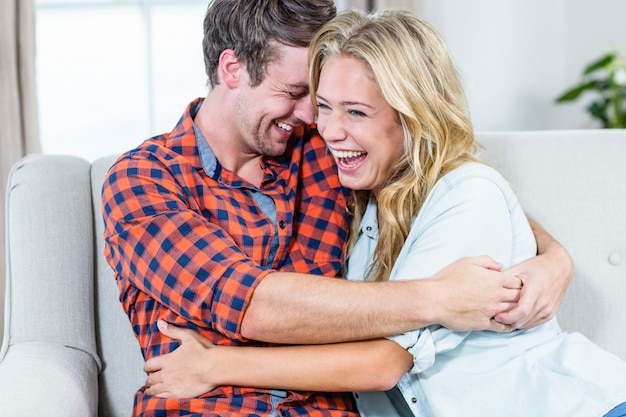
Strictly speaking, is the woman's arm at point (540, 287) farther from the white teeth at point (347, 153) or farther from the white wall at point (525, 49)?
the white wall at point (525, 49)

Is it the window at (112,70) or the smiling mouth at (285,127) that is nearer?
the smiling mouth at (285,127)

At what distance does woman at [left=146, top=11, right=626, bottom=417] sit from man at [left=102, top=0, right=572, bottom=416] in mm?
43

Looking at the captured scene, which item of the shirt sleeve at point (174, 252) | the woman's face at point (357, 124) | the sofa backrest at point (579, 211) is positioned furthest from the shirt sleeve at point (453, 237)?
the sofa backrest at point (579, 211)

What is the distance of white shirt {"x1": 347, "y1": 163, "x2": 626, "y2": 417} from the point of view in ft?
4.53

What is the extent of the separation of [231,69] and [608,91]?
2451 millimetres

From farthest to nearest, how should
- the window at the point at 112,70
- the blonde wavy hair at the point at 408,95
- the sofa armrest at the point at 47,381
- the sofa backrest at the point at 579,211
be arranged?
the window at the point at 112,70, the sofa backrest at the point at 579,211, the blonde wavy hair at the point at 408,95, the sofa armrest at the point at 47,381

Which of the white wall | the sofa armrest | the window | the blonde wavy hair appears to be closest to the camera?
the sofa armrest

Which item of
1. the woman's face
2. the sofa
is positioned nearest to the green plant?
the sofa

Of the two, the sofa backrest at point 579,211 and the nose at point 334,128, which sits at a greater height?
the nose at point 334,128

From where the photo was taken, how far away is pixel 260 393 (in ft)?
4.82

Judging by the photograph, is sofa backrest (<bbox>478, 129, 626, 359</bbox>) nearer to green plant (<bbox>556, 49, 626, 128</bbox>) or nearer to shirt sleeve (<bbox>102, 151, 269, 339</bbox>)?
shirt sleeve (<bbox>102, 151, 269, 339</bbox>)

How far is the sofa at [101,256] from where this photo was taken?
1604 mm

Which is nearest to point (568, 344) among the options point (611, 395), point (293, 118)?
point (611, 395)

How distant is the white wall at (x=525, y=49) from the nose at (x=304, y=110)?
2082 mm
